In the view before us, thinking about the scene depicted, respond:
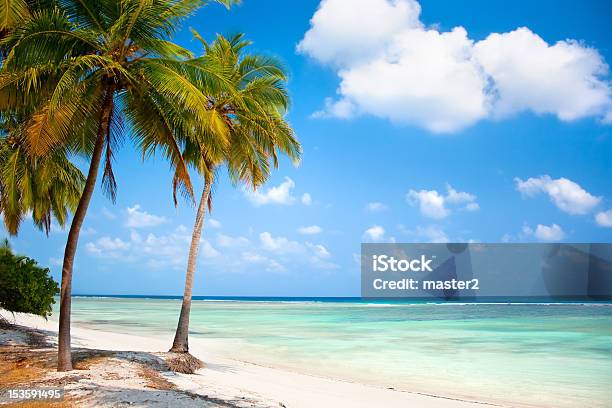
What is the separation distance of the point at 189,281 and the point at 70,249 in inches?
171

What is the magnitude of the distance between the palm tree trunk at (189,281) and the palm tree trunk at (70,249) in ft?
12.7

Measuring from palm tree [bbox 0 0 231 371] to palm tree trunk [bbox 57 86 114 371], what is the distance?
1 centimetres

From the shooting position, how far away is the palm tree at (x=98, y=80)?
Answer: 7.48 meters

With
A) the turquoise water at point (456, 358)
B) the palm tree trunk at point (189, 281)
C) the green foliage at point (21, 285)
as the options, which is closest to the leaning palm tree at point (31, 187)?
the green foliage at point (21, 285)

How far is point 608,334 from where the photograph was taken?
2572 centimetres

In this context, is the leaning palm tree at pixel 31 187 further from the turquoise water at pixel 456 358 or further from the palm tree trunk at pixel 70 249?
the turquoise water at pixel 456 358

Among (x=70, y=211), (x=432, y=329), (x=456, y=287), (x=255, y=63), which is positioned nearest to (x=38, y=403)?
(x=255, y=63)

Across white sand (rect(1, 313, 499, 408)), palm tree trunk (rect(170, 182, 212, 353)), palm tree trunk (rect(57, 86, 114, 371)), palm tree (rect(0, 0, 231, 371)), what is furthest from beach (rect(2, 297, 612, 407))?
palm tree (rect(0, 0, 231, 371))

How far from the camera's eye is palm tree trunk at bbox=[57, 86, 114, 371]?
7672 millimetres

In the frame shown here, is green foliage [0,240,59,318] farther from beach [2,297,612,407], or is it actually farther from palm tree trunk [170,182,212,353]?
palm tree trunk [170,182,212,353]

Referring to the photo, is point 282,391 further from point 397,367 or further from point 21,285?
point 21,285

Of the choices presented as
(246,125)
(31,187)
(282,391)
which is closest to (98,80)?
(246,125)

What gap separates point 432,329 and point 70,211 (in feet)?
Answer: 63.4

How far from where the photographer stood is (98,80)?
784 centimetres
